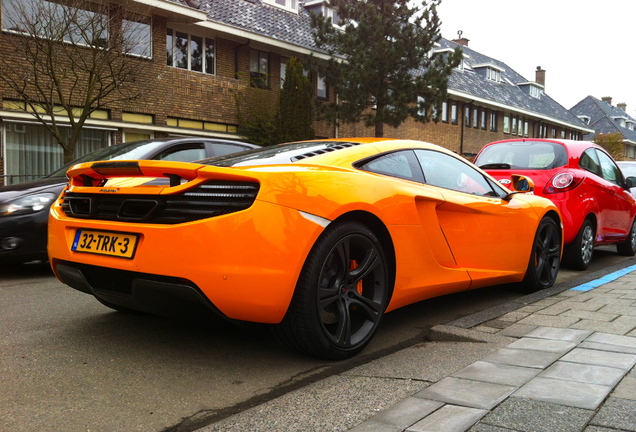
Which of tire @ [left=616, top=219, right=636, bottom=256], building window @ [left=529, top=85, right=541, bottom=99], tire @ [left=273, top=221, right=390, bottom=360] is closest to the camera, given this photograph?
tire @ [left=273, top=221, right=390, bottom=360]

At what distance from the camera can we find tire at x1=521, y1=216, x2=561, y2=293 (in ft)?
17.2

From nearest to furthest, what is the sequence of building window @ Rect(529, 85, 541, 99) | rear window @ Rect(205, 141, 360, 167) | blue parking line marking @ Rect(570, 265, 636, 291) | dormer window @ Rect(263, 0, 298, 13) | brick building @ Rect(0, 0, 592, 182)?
1. rear window @ Rect(205, 141, 360, 167)
2. blue parking line marking @ Rect(570, 265, 636, 291)
3. brick building @ Rect(0, 0, 592, 182)
4. dormer window @ Rect(263, 0, 298, 13)
5. building window @ Rect(529, 85, 541, 99)

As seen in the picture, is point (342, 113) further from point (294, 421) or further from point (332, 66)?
point (294, 421)

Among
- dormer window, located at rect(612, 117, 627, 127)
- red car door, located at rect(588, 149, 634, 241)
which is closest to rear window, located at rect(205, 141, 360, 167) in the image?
red car door, located at rect(588, 149, 634, 241)

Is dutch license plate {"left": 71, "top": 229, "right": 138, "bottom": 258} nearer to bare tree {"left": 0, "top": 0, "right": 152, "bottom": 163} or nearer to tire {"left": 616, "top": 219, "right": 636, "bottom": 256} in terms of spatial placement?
tire {"left": 616, "top": 219, "right": 636, "bottom": 256}

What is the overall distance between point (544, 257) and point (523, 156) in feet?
7.56

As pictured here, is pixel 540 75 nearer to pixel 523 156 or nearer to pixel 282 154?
pixel 523 156

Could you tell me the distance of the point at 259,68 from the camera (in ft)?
69.3

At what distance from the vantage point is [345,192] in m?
3.27

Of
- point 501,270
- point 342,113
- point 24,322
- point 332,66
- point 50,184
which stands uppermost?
point 332,66

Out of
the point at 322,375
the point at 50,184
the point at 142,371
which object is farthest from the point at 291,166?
the point at 50,184

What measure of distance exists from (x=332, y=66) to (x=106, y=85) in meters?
9.91

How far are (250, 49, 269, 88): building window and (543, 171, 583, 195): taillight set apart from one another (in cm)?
1488

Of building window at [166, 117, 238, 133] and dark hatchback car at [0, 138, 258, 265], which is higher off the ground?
building window at [166, 117, 238, 133]
